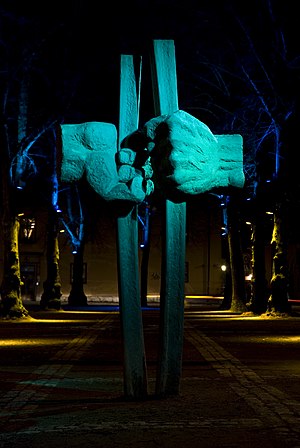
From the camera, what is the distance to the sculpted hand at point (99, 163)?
10.3 metres

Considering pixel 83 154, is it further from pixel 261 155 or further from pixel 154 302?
pixel 154 302

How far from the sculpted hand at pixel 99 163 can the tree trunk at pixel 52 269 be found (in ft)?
117

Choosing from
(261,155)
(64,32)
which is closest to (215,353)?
(64,32)

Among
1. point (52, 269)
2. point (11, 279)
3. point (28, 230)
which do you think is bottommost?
point (11, 279)

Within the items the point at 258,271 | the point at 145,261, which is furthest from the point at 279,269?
the point at 145,261

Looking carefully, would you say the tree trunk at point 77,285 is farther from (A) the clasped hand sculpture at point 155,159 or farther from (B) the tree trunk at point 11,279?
(A) the clasped hand sculpture at point 155,159

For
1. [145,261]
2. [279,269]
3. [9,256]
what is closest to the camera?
[9,256]

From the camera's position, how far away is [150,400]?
10367mm

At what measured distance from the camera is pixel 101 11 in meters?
Answer: 10.6

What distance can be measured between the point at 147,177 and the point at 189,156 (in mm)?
967

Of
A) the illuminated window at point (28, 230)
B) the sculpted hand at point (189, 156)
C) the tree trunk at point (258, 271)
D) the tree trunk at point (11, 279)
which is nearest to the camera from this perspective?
the sculpted hand at point (189, 156)

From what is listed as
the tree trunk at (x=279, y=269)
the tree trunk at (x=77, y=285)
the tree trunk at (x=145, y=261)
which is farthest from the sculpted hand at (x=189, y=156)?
the tree trunk at (x=77, y=285)

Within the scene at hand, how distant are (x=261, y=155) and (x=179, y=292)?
30.5 m

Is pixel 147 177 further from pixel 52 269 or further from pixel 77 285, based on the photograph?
pixel 77 285
